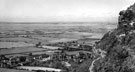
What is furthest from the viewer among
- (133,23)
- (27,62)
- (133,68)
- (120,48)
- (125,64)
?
(27,62)

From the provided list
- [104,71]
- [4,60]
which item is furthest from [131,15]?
[4,60]

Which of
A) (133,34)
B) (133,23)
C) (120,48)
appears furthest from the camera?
(133,23)

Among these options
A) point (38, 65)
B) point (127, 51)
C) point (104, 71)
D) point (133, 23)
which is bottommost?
point (38, 65)

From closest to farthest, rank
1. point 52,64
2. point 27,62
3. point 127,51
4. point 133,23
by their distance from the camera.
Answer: point 127,51 < point 133,23 < point 52,64 < point 27,62

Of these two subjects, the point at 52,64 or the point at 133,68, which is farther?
the point at 52,64

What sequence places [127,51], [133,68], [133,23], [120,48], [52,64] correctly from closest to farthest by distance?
[133,68] → [127,51] → [120,48] → [133,23] → [52,64]

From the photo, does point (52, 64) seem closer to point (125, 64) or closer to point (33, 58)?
point (33, 58)

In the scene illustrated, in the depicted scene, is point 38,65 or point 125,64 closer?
point 125,64

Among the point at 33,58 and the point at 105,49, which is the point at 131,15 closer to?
the point at 105,49

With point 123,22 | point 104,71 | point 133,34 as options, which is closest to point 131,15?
point 123,22

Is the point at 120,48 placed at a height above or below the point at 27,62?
above
